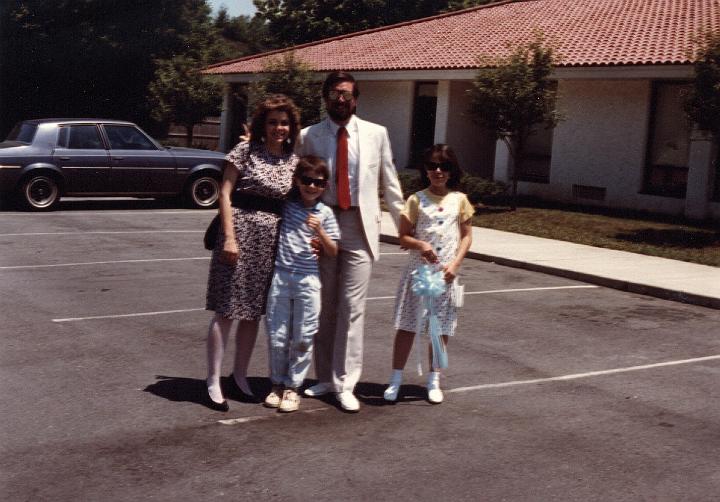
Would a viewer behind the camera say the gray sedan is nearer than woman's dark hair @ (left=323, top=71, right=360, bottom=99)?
No

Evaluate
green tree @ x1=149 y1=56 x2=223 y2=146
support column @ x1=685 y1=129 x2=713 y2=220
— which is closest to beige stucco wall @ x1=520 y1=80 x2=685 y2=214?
support column @ x1=685 y1=129 x2=713 y2=220

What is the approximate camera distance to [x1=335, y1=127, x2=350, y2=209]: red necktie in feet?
18.3

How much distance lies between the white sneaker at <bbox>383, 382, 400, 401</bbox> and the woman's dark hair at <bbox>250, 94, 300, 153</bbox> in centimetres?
160

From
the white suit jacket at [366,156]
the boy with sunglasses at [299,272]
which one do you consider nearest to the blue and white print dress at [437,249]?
the white suit jacket at [366,156]

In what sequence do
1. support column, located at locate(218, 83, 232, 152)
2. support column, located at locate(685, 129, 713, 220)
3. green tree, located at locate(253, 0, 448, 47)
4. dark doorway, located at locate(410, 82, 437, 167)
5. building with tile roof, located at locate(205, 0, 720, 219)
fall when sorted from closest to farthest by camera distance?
support column, located at locate(685, 129, 713, 220) < building with tile roof, located at locate(205, 0, 720, 219) < dark doorway, located at locate(410, 82, 437, 167) < support column, located at locate(218, 83, 232, 152) < green tree, located at locate(253, 0, 448, 47)

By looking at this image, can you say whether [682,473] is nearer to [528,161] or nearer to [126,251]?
[126,251]

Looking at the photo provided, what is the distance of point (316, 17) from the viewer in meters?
47.7

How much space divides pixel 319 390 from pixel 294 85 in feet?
62.0

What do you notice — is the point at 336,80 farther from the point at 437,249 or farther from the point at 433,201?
the point at 437,249

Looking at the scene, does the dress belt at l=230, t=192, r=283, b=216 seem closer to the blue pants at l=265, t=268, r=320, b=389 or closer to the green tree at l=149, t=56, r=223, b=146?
the blue pants at l=265, t=268, r=320, b=389

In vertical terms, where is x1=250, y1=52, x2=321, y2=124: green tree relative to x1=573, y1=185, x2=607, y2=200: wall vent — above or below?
above

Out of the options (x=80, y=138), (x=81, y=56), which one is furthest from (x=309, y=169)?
(x=81, y=56)

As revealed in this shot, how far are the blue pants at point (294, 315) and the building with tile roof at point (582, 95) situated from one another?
496 inches

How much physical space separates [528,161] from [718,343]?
15.9 meters
